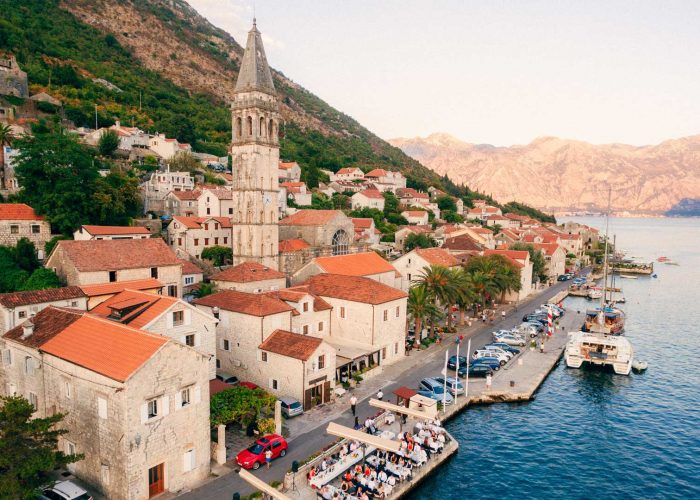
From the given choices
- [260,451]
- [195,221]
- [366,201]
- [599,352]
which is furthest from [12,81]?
[599,352]

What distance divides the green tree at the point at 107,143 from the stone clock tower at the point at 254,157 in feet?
123

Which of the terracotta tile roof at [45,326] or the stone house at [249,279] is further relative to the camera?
the stone house at [249,279]

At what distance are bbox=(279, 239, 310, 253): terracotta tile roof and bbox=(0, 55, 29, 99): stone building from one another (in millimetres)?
60917

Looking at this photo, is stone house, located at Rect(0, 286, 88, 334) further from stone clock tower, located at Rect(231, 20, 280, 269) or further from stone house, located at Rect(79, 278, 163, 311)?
stone clock tower, located at Rect(231, 20, 280, 269)

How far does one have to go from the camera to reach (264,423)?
27281 millimetres

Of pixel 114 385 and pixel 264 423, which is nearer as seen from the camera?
pixel 114 385

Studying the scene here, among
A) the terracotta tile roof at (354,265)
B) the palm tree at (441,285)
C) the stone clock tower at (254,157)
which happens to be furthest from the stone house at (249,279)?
the palm tree at (441,285)

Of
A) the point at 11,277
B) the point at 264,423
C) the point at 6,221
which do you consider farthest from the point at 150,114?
the point at 264,423

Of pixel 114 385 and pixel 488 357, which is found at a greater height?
pixel 114 385

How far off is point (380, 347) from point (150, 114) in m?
101

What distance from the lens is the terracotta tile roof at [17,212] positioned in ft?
151

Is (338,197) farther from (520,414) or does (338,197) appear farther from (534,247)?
(520,414)

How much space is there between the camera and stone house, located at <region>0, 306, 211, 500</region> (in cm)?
2052

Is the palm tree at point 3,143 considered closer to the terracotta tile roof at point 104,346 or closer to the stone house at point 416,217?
the terracotta tile roof at point 104,346
